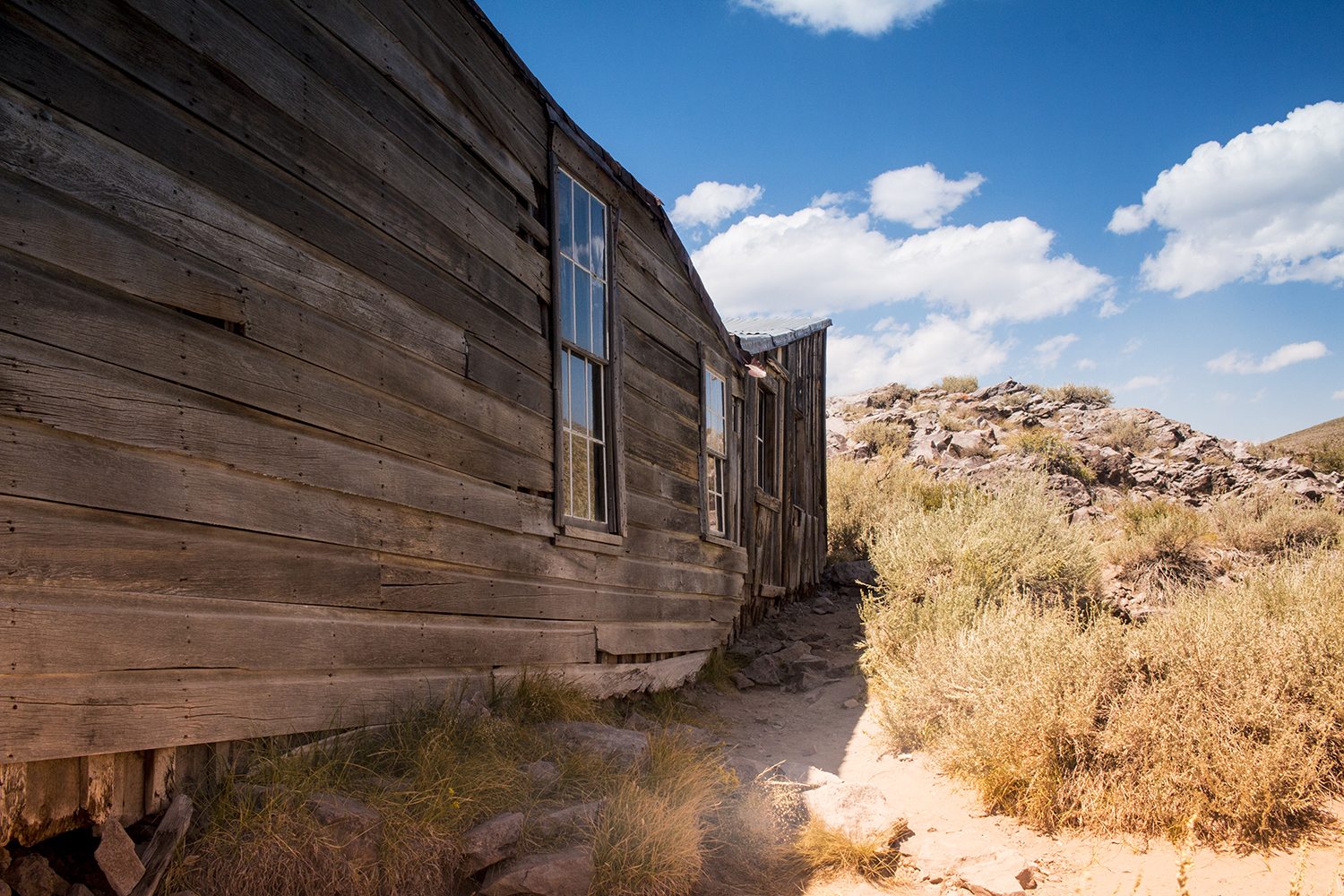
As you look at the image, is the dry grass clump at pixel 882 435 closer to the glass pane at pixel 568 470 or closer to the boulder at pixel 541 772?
the glass pane at pixel 568 470

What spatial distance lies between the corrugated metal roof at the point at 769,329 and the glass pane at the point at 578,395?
3889mm

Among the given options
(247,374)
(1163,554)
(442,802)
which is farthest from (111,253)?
(1163,554)

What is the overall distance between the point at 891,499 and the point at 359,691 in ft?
39.8

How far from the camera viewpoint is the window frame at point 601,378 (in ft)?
16.7

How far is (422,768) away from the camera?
331 centimetres

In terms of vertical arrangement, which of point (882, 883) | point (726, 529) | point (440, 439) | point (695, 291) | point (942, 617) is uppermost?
point (695, 291)

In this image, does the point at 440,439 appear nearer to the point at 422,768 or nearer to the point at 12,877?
the point at 422,768

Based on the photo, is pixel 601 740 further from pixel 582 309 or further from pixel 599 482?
pixel 582 309

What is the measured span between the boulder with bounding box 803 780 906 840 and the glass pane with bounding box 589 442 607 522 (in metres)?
2.34

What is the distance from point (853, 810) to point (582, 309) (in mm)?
3747

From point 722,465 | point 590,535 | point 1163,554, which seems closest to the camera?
point 590,535

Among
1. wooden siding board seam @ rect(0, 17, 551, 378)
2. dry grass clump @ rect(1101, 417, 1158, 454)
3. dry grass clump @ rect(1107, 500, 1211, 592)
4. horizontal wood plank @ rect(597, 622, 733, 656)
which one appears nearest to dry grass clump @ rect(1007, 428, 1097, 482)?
dry grass clump @ rect(1101, 417, 1158, 454)

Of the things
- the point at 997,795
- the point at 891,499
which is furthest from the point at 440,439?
the point at 891,499

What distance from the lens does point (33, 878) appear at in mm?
2324
